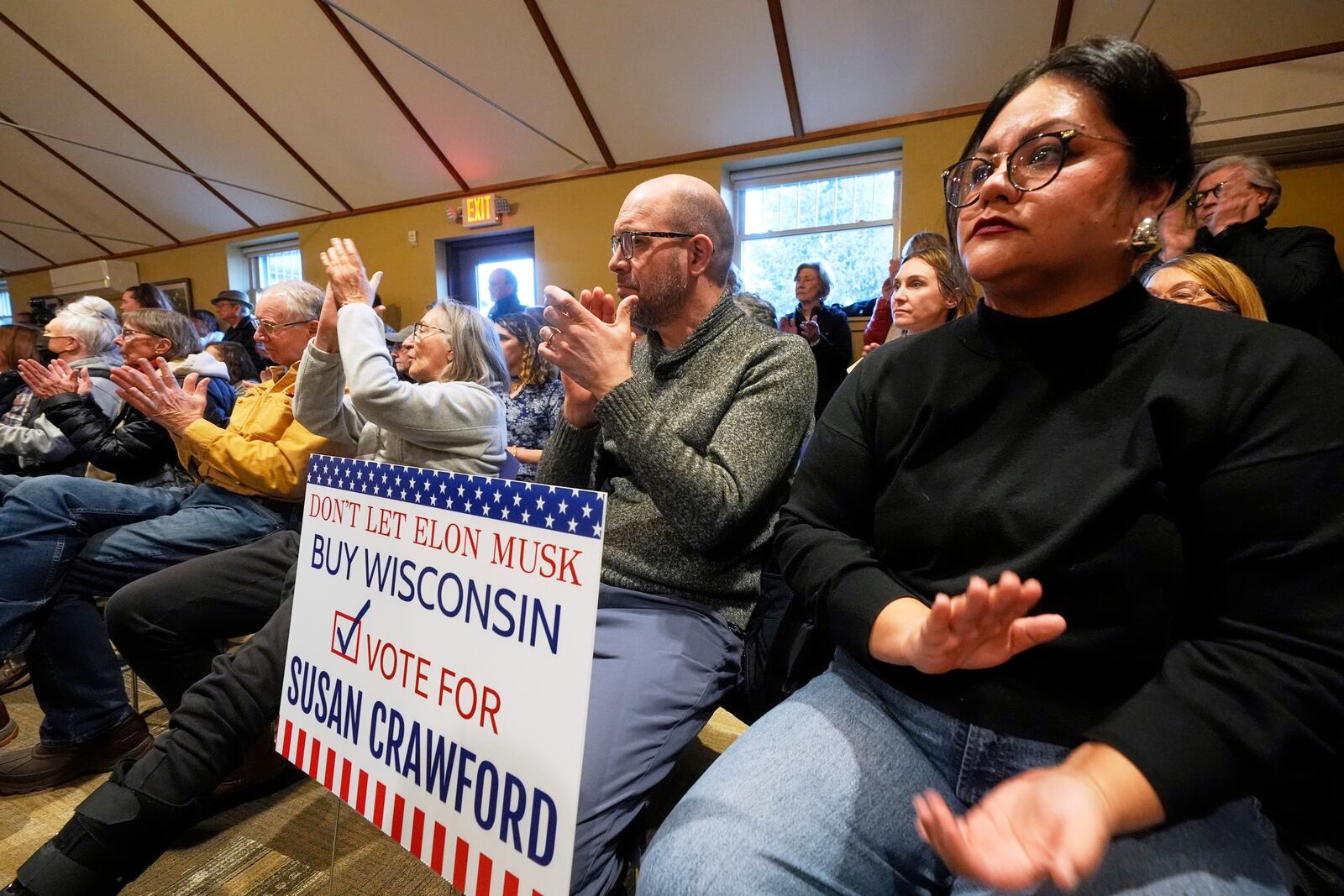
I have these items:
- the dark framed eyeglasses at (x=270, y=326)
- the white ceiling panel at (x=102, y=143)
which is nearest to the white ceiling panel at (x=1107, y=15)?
the dark framed eyeglasses at (x=270, y=326)

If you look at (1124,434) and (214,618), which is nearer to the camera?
Result: (1124,434)

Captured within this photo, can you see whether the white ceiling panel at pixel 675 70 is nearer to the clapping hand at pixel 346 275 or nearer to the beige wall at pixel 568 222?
the beige wall at pixel 568 222

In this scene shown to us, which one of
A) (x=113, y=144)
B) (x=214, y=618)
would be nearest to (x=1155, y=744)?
(x=214, y=618)

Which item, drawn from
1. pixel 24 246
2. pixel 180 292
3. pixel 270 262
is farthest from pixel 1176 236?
pixel 24 246

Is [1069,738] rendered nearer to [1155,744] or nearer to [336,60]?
[1155,744]

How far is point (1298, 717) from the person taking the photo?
1.79ft

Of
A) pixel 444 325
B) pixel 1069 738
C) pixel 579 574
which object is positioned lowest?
pixel 1069 738

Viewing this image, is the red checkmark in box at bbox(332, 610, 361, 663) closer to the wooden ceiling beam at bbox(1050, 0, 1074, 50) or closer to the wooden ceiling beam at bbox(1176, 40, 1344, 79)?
the wooden ceiling beam at bbox(1050, 0, 1074, 50)

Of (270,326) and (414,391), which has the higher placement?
(270,326)

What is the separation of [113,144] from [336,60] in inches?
137

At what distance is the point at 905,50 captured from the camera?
4.01 m

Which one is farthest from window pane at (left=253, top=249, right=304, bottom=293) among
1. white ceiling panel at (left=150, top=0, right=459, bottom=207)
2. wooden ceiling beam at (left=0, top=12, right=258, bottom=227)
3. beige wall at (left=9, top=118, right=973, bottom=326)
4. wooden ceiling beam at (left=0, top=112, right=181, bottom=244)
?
white ceiling panel at (left=150, top=0, right=459, bottom=207)

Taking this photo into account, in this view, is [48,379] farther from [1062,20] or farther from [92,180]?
[92,180]

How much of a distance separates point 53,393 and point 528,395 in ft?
5.29
